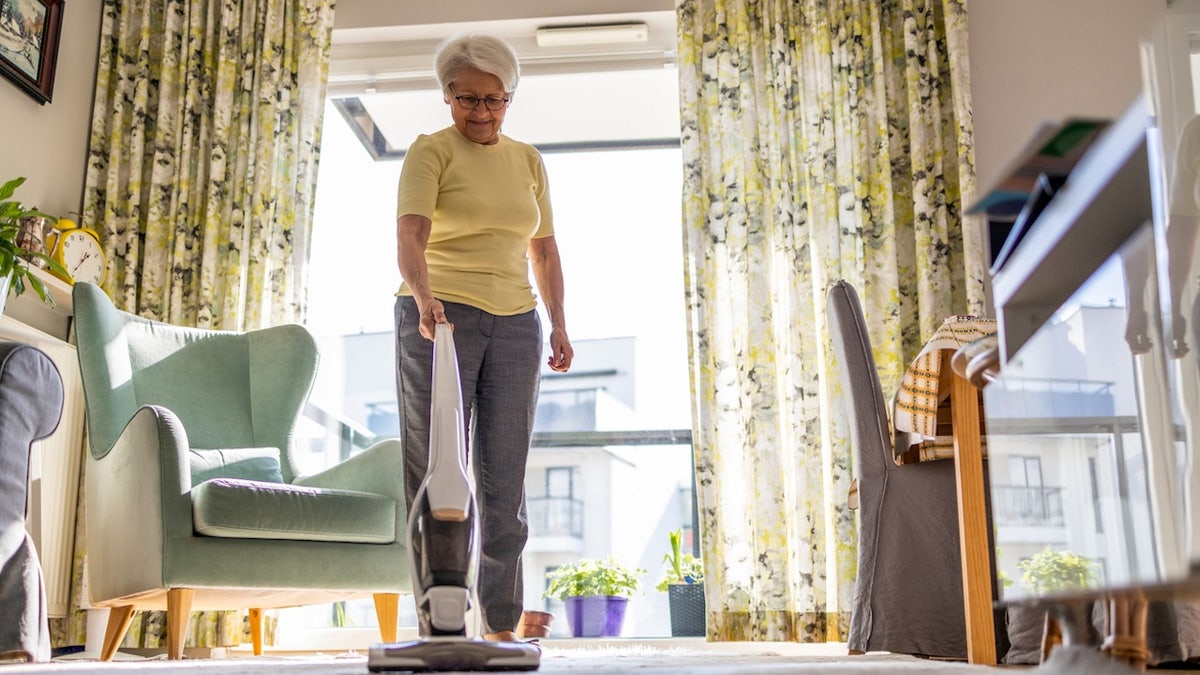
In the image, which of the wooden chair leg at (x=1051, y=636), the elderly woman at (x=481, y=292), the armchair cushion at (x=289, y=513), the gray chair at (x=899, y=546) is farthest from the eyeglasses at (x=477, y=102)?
the wooden chair leg at (x=1051, y=636)

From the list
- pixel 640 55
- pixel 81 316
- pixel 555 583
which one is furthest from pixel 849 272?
pixel 81 316

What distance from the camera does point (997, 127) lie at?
150 inches

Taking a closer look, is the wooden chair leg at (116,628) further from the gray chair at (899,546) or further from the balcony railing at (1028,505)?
the balcony railing at (1028,505)

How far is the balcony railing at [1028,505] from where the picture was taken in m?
1.08

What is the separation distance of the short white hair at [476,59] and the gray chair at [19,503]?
941 mm

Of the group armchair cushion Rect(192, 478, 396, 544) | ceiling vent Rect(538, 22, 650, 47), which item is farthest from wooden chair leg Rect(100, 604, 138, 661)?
ceiling vent Rect(538, 22, 650, 47)

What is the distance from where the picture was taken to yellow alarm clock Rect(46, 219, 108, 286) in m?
3.57

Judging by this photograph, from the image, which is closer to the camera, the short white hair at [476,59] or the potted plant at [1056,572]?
the potted plant at [1056,572]

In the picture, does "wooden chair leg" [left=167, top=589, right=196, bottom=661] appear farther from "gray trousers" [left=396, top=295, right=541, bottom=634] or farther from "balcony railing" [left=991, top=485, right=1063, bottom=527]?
"balcony railing" [left=991, top=485, right=1063, bottom=527]

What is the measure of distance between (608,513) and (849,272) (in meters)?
1.21

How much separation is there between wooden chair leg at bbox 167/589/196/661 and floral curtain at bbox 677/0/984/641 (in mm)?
1610

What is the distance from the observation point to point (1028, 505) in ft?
3.75

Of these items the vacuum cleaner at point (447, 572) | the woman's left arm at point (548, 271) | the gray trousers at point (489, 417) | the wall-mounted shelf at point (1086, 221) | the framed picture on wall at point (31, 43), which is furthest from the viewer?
the framed picture on wall at point (31, 43)

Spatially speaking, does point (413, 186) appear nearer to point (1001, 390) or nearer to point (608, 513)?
point (1001, 390)
